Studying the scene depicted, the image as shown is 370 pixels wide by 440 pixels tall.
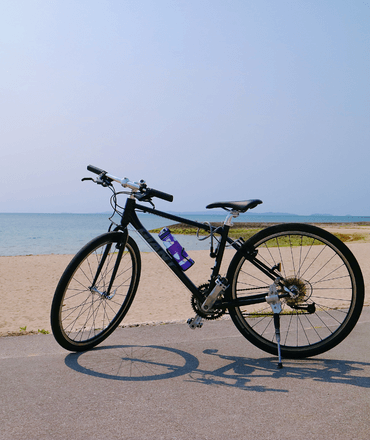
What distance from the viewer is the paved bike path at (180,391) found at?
6.11 ft

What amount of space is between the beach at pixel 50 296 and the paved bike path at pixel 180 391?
1097mm

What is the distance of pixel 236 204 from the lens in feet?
9.86

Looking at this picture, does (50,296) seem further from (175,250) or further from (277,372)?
(277,372)

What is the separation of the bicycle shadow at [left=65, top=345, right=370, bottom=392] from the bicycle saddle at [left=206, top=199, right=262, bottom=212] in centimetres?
116

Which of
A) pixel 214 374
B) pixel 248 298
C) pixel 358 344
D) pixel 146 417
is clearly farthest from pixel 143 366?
pixel 358 344

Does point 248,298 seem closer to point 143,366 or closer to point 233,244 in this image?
point 233,244

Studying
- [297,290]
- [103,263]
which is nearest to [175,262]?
[103,263]

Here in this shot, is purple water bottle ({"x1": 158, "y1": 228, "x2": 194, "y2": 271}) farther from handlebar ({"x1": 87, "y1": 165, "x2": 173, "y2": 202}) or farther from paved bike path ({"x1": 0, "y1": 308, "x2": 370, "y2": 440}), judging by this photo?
paved bike path ({"x1": 0, "y1": 308, "x2": 370, "y2": 440})

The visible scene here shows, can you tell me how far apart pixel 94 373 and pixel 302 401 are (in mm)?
1371

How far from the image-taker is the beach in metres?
5.71

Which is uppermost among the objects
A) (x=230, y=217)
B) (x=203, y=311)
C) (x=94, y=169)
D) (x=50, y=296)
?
(x=94, y=169)

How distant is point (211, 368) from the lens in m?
2.69

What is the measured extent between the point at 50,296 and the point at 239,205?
20.8 feet

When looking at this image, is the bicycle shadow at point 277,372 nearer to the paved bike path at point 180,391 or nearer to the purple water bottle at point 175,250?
the paved bike path at point 180,391
